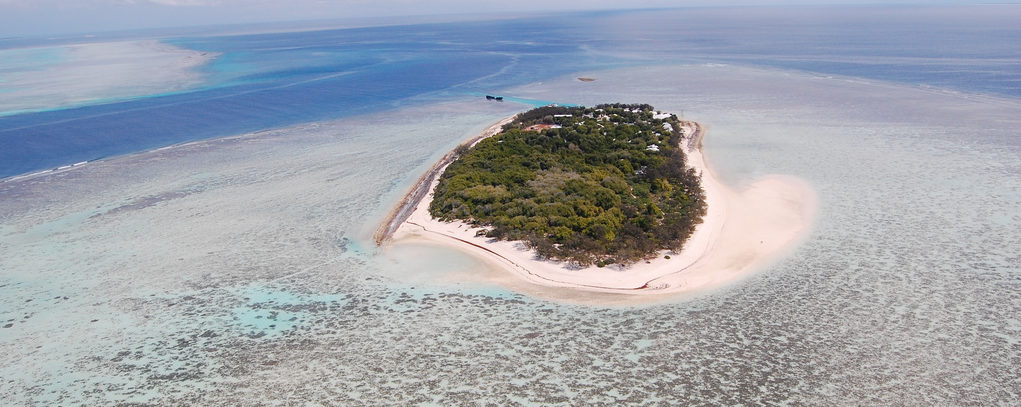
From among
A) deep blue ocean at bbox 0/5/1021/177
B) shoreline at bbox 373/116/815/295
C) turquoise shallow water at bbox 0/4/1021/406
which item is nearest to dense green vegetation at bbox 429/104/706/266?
shoreline at bbox 373/116/815/295

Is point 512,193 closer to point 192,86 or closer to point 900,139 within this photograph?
point 900,139

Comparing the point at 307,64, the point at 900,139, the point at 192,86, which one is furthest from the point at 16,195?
the point at 307,64

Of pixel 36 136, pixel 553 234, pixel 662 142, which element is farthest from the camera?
pixel 36 136

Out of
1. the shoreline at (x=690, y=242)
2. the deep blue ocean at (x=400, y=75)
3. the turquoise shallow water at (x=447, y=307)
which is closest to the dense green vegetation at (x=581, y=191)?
the shoreline at (x=690, y=242)

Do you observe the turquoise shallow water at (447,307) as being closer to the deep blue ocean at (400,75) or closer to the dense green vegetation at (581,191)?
the dense green vegetation at (581,191)

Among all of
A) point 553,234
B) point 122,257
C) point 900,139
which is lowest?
point 122,257

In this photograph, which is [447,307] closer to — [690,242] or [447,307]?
[447,307]

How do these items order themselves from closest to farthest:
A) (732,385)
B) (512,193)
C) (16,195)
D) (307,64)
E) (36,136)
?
(732,385), (512,193), (16,195), (36,136), (307,64)
